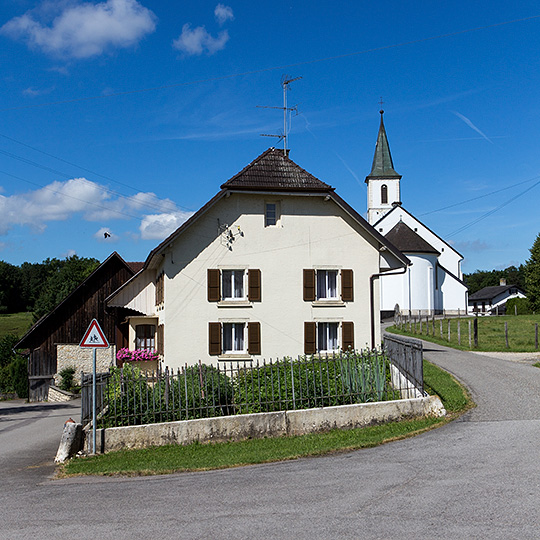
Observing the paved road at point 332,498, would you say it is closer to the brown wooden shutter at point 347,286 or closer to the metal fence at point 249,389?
the metal fence at point 249,389

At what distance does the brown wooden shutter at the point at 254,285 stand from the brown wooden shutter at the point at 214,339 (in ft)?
5.03

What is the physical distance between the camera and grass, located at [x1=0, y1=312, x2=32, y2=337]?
253 feet

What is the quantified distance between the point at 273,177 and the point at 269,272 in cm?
339

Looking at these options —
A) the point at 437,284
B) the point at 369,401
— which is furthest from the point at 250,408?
the point at 437,284

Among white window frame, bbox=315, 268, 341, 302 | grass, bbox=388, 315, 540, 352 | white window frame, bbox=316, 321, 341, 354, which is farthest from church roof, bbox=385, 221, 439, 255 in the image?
white window frame, bbox=316, 321, 341, 354

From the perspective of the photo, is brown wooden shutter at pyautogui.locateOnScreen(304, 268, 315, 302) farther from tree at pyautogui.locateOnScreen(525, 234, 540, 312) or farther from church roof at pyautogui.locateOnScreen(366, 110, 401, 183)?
church roof at pyautogui.locateOnScreen(366, 110, 401, 183)

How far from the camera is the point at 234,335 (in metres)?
21.5

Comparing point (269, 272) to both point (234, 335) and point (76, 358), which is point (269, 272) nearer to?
point (234, 335)

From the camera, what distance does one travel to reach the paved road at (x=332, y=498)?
6.32m

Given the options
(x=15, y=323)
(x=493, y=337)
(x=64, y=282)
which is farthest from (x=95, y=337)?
(x=15, y=323)

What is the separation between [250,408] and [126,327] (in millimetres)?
20973

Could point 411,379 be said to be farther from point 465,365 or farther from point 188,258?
point 188,258

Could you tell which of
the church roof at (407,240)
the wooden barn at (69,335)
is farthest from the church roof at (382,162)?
the wooden barn at (69,335)

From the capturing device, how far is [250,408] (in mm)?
13836
